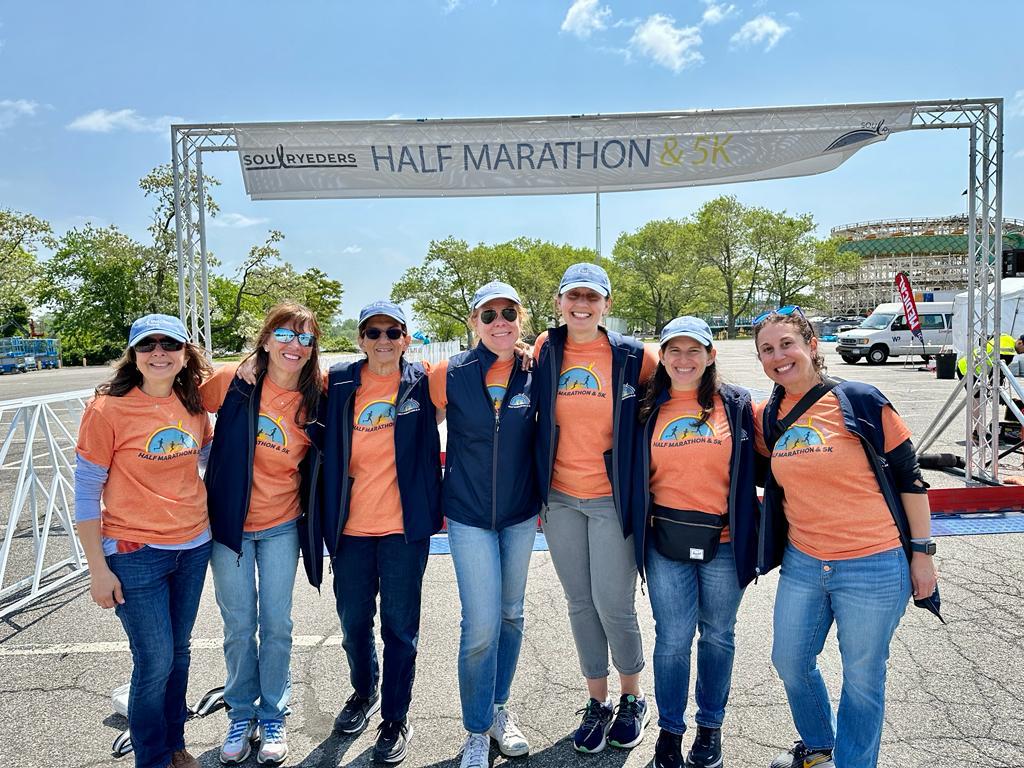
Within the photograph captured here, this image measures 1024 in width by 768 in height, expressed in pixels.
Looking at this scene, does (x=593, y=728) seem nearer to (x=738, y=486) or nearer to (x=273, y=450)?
(x=738, y=486)

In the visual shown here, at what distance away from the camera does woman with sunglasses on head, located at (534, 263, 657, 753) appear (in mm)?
2658

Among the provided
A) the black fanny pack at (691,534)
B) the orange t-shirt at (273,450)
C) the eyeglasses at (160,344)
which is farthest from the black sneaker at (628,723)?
the eyeglasses at (160,344)

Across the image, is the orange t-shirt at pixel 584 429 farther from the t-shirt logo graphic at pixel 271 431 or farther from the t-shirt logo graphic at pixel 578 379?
the t-shirt logo graphic at pixel 271 431

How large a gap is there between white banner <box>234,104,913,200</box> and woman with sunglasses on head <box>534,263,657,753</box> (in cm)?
371

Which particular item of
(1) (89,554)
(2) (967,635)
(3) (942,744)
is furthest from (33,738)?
(2) (967,635)

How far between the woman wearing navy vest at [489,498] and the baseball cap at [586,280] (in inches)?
10.0

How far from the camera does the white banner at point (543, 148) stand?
5.99 m

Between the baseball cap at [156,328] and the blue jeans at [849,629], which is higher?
the baseball cap at [156,328]

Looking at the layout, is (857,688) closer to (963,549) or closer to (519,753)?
(519,753)

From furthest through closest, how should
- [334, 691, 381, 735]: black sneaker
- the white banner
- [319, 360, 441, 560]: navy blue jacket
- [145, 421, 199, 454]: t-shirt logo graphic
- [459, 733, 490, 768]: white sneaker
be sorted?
the white banner < [334, 691, 381, 735]: black sneaker < [319, 360, 441, 560]: navy blue jacket < [459, 733, 490, 768]: white sneaker < [145, 421, 199, 454]: t-shirt logo graphic

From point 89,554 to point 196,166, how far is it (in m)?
5.05

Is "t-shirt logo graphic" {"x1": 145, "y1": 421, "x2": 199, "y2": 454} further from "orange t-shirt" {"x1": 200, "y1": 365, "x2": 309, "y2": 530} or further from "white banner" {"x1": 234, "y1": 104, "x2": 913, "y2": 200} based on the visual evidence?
"white banner" {"x1": 234, "y1": 104, "x2": 913, "y2": 200}

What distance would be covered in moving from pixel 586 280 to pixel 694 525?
116 cm

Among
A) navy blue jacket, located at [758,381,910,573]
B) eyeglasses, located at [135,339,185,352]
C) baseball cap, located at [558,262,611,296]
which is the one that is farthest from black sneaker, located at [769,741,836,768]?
eyeglasses, located at [135,339,185,352]
